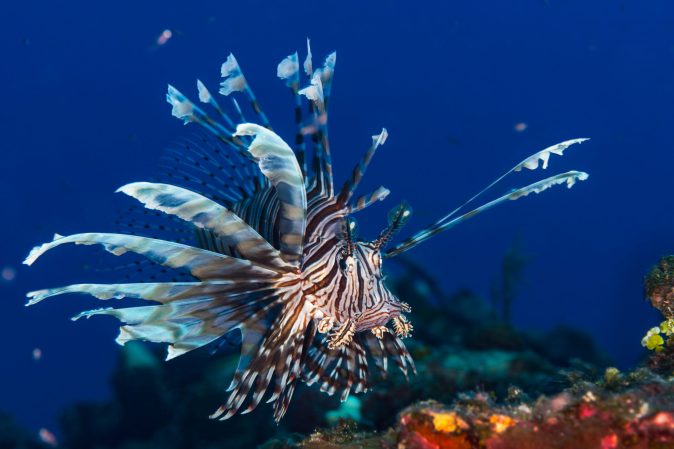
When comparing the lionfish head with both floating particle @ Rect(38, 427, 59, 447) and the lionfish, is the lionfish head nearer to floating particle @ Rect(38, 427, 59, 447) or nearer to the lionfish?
the lionfish

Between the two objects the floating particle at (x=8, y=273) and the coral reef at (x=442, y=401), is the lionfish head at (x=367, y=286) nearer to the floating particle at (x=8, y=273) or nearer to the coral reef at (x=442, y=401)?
the coral reef at (x=442, y=401)

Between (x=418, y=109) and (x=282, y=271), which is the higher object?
(x=418, y=109)

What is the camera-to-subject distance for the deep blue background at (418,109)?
46.0m

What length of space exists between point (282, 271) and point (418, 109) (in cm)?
5255

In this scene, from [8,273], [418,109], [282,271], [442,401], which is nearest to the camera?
[282,271]

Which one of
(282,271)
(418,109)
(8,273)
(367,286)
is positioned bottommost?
(367,286)

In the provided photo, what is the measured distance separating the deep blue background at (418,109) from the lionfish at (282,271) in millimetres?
39035

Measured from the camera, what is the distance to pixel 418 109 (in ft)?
177

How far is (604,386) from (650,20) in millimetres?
65961

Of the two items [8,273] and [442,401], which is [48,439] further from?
[8,273]

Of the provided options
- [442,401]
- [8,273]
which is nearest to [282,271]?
[442,401]

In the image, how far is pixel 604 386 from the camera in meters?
2.28

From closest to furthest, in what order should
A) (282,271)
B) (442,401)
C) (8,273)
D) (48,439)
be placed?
(282,271) < (442,401) < (48,439) < (8,273)

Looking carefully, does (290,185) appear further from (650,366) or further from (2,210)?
(2,210)
